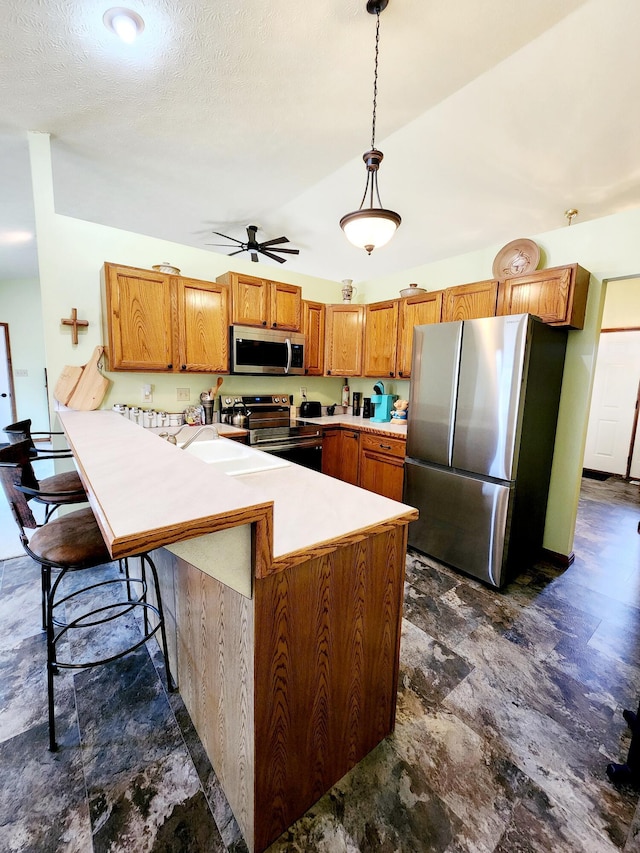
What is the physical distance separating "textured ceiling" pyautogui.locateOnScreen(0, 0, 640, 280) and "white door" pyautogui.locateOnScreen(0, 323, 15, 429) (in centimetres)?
371

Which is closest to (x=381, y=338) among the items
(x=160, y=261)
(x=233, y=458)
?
(x=160, y=261)

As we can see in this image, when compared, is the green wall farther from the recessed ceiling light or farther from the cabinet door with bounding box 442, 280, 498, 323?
the recessed ceiling light

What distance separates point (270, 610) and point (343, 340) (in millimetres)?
3400

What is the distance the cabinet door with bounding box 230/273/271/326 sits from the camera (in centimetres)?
315

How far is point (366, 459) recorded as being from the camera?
136 inches

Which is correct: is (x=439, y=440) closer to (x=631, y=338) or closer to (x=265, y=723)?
(x=265, y=723)

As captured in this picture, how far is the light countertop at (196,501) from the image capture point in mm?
678

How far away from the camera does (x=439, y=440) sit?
2.63 metres

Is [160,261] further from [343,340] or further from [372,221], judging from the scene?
[372,221]

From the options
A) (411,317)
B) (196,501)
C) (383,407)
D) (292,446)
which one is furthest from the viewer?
(383,407)

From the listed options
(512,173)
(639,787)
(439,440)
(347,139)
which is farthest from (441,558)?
(347,139)

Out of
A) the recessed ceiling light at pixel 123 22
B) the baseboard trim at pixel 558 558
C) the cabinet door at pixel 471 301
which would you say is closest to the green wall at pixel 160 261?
the baseboard trim at pixel 558 558

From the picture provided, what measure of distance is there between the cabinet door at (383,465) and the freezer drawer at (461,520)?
0.82 ft

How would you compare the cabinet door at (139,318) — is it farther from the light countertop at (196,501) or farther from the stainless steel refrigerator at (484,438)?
the stainless steel refrigerator at (484,438)
